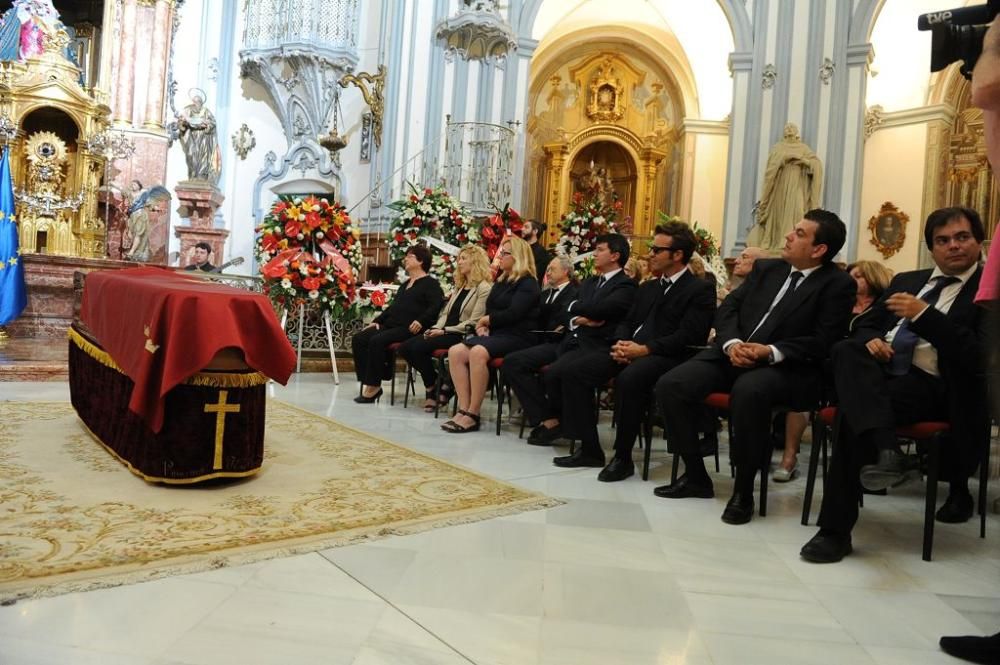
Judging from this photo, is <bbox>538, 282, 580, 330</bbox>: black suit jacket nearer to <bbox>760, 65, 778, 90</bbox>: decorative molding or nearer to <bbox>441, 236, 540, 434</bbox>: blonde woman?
<bbox>441, 236, 540, 434</bbox>: blonde woman

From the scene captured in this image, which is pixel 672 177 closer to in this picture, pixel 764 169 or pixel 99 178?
pixel 764 169

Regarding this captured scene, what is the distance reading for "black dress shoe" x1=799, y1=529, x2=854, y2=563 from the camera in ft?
9.37

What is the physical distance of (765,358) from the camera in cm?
352

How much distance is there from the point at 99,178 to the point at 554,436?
9.09m

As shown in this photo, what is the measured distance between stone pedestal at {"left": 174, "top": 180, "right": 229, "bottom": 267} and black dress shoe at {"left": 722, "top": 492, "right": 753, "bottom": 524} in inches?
448

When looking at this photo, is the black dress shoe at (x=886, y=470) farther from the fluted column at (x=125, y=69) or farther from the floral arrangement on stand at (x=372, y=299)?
the fluted column at (x=125, y=69)

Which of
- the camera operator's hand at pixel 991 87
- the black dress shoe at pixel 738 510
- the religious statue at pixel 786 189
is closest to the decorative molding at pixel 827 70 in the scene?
the religious statue at pixel 786 189

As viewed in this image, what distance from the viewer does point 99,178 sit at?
11133 mm

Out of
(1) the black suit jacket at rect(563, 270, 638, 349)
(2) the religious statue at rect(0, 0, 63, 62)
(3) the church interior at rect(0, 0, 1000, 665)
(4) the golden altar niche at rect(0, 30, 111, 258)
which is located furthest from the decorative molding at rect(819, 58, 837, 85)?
(2) the religious statue at rect(0, 0, 63, 62)

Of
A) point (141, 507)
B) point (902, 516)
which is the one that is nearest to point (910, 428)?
point (902, 516)

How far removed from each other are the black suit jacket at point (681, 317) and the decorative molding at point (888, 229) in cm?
1043

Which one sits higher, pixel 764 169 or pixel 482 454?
pixel 764 169

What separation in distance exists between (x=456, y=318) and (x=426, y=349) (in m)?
0.36

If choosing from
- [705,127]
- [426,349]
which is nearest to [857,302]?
[426,349]
